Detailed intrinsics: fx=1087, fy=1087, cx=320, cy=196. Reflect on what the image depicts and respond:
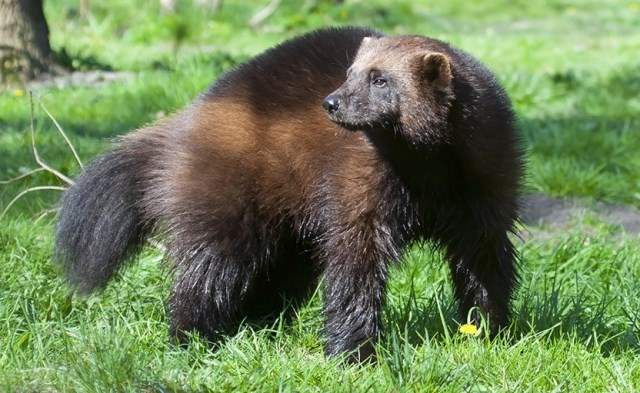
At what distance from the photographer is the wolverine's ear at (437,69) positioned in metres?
3.72

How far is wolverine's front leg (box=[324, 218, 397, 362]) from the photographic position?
12.5ft

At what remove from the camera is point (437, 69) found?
373 cm

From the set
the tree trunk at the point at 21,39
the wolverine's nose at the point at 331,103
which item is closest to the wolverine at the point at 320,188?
the wolverine's nose at the point at 331,103

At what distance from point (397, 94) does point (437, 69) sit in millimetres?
170

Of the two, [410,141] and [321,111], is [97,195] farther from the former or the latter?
[410,141]

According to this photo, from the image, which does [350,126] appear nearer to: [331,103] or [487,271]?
[331,103]

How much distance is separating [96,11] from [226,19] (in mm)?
1648

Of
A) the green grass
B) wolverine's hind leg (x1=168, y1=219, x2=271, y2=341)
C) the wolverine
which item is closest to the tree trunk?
the green grass

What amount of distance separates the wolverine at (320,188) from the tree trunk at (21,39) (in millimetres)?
3826

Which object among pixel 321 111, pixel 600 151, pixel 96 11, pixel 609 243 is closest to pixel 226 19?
pixel 96 11

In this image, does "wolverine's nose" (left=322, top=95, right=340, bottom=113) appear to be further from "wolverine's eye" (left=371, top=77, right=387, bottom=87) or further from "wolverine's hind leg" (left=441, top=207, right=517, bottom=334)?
"wolverine's hind leg" (left=441, top=207, right=517, bottom=334)

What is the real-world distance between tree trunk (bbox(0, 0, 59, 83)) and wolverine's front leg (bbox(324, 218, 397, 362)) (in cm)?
476

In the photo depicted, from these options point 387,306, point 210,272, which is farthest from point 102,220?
point 387,306

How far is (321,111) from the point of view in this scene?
4004 millimetres
